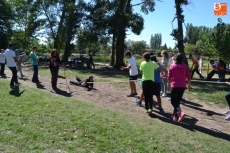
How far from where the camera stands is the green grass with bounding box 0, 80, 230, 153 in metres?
5.77

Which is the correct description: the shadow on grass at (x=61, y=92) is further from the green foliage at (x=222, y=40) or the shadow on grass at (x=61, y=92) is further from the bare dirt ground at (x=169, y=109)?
the green foliage at (x=222, y=40)

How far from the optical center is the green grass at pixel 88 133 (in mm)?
5766

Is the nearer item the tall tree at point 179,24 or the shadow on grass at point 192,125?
the shadow on grass at point 192,125

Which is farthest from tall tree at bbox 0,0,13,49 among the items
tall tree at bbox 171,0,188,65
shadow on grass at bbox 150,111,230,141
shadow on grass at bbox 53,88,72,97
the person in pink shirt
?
the person in pink shirt

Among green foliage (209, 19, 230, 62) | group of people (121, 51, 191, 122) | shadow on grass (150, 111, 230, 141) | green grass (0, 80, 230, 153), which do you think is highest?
green foliage (209, 19, 230, 62)

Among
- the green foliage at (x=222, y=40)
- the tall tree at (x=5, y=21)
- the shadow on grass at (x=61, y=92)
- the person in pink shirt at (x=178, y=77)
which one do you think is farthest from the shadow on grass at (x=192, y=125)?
the tall tree at (x=5, y=21)

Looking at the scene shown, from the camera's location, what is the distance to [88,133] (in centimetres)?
635

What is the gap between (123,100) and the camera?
10.9 metres

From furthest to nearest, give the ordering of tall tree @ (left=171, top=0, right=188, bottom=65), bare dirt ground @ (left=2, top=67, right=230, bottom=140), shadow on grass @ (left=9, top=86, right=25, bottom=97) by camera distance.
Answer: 1. tall tree @ (left=171, top=0, right=188, bottom=65)
2. shadow on grass @ (left=9, top=86, right=25, bottom=97)
3. bare dirt ground @ (left=2, top=67, right=230, bottom=140)

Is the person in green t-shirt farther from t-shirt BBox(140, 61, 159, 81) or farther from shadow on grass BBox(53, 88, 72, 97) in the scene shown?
shadow on grass BBox(53, 88, 72, 97)

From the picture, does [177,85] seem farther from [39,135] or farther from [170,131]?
[39,135]

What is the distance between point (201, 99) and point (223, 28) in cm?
982

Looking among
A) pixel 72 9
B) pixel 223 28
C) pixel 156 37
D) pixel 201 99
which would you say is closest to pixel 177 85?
pixel 201 99

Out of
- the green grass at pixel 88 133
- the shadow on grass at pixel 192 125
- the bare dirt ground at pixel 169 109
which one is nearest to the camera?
the green grass at pixel 88 133
